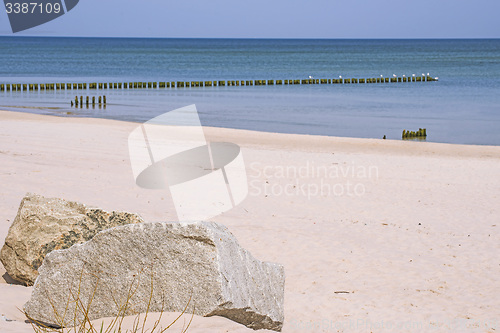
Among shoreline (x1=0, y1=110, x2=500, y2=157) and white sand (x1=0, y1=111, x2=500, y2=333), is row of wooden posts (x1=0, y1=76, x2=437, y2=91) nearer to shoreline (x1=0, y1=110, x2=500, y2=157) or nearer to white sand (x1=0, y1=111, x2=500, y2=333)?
shoreline (x1=0, y1=110, x2=500, y2=157)

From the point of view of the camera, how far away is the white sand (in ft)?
24.2

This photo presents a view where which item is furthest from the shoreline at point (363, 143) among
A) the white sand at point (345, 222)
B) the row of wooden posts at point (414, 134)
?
the white sand at point (345, 222)

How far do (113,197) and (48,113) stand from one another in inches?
960

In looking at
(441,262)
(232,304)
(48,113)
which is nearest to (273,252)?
(441,262)

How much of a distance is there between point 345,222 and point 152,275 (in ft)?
22.5

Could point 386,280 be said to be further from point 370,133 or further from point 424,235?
point 370,133
